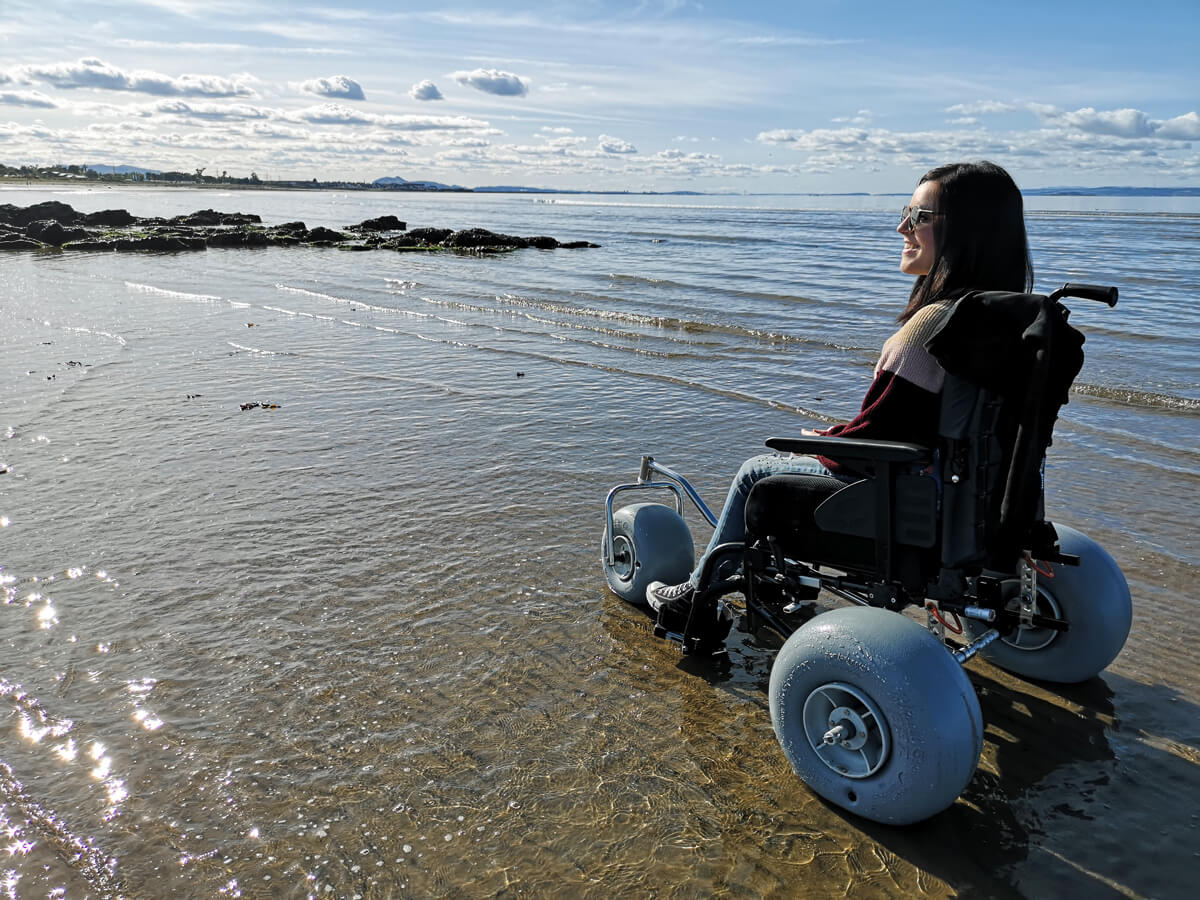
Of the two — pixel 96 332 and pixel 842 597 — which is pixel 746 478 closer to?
pixel 842 597

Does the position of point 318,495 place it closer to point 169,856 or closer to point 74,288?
point 169,856

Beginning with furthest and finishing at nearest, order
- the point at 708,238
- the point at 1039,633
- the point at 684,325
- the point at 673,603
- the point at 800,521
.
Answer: the point at 708,238
the point at 684,325
the point at 673,603
the point at 1039,633
the point at 800,521

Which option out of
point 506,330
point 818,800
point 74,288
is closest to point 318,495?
point 818,800

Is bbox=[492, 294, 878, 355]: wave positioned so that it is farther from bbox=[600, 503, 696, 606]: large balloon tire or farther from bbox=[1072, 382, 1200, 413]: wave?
bbox=[600, 503, 696, 606]: large balloon tire

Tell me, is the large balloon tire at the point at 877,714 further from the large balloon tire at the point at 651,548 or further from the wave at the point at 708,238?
the wave at the point at 708,238

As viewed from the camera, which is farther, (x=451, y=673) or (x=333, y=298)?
(x=333, y=298)

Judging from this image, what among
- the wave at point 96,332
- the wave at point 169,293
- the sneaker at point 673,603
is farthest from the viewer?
the wave at point 169,293

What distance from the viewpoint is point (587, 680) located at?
4180 mm

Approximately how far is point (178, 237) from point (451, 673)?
34.2m

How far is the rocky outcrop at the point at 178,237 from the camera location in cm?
3188

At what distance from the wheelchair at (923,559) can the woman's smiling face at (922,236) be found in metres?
0.41

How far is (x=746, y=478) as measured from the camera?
378cm

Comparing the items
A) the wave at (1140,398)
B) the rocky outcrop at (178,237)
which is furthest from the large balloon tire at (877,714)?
the rocky outcrop at (178,237)

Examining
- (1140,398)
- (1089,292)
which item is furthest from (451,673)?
(1140,398)
